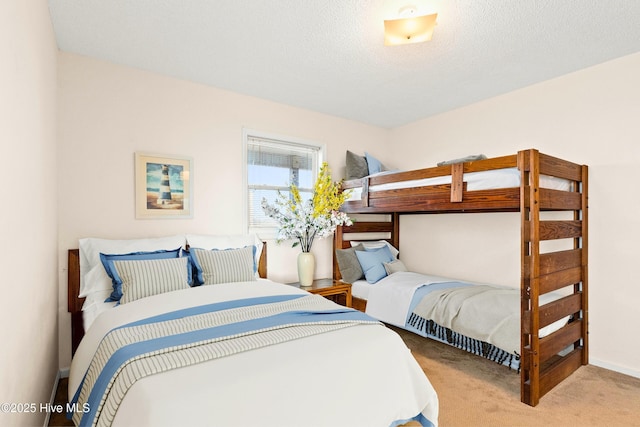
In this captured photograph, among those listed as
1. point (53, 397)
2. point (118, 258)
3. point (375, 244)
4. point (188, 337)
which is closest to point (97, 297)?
point (118, 258)

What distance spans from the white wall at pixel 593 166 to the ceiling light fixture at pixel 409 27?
1.70 m

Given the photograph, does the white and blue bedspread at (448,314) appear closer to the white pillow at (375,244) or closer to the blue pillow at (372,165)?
the white pillow at (375,244)

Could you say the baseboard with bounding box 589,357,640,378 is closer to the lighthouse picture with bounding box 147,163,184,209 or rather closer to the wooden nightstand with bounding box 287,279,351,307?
the wooden nightstand with bounding box 287,279,351,307

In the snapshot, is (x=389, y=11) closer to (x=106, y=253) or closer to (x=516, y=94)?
(x=516, y=94)

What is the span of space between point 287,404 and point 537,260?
1900mm

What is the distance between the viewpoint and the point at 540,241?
2.69 metres

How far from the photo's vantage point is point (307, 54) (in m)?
2.56

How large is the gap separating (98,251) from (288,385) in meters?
1.91

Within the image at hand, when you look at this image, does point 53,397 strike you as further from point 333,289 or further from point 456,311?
point 456,311

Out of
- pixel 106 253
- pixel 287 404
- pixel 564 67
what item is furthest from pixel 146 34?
pixel 564 67

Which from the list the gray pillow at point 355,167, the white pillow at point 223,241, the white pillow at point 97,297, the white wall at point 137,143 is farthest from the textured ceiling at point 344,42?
the white pillow at point 97,297

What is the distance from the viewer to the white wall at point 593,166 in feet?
8.50

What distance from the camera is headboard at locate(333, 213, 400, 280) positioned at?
388 centimetres

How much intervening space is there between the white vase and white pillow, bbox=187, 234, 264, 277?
1.48 ft
